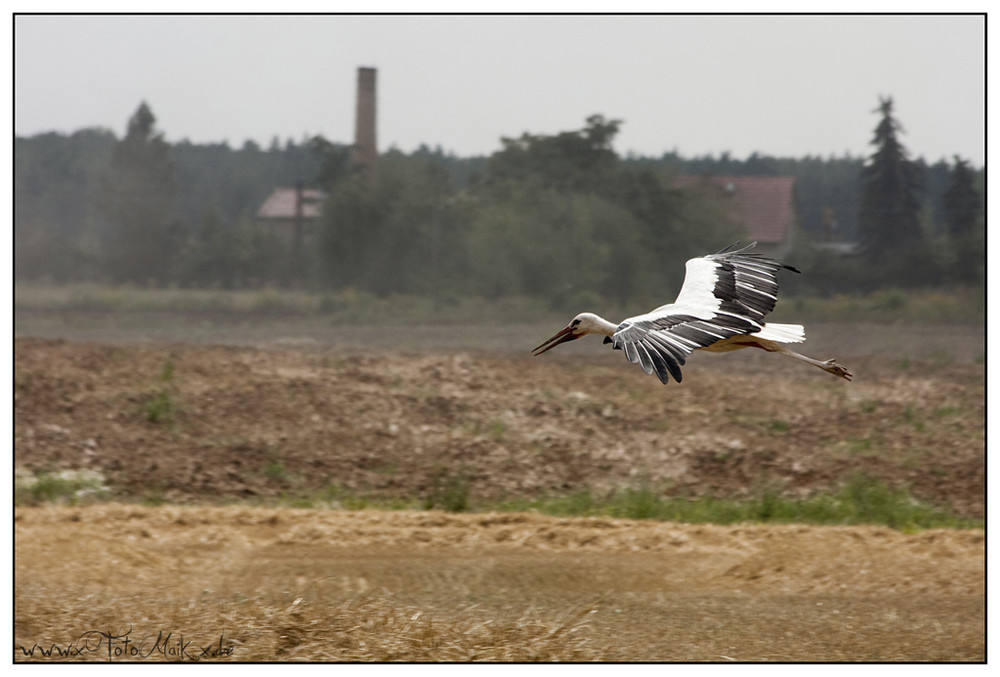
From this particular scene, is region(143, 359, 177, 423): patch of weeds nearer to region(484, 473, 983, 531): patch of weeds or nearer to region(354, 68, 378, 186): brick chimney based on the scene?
region(484, 473, 983, 531): patch of weeds

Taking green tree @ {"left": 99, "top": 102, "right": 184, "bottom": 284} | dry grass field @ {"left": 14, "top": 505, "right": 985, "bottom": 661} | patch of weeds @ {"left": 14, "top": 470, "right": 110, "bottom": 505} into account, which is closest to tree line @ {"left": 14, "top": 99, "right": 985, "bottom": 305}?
green tree @ {"left": 99, "top": 102, "right": 184, "bottom": 284}

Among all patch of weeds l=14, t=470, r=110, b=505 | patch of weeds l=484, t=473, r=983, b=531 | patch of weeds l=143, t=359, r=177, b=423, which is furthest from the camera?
patch of weeds l=143, t=359, r=177, b=423

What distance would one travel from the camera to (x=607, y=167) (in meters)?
26.3

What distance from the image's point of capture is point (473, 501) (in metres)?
15.1

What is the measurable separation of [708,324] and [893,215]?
2517 centimetres

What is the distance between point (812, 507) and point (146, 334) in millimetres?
18623

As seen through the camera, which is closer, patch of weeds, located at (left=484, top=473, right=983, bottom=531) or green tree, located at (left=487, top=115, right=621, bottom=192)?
patch of weeds, located at (left=484, top=473, right=983, bottom=531)

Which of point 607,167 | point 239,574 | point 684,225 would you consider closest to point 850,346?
point 684,225

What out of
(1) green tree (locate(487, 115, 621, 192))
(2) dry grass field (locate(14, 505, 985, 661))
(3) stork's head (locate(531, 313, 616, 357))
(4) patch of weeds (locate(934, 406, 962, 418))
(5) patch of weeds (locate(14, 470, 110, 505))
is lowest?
(5) patch of weeds (locate(14, 470, 110, 505))

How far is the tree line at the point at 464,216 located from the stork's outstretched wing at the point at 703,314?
18.1 meters

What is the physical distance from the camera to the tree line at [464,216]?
25.4 metres

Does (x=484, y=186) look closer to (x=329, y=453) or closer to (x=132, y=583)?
(x=329, y=453)

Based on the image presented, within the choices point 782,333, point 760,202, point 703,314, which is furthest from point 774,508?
point 760,202

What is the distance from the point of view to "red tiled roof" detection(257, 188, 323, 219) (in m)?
29.5
